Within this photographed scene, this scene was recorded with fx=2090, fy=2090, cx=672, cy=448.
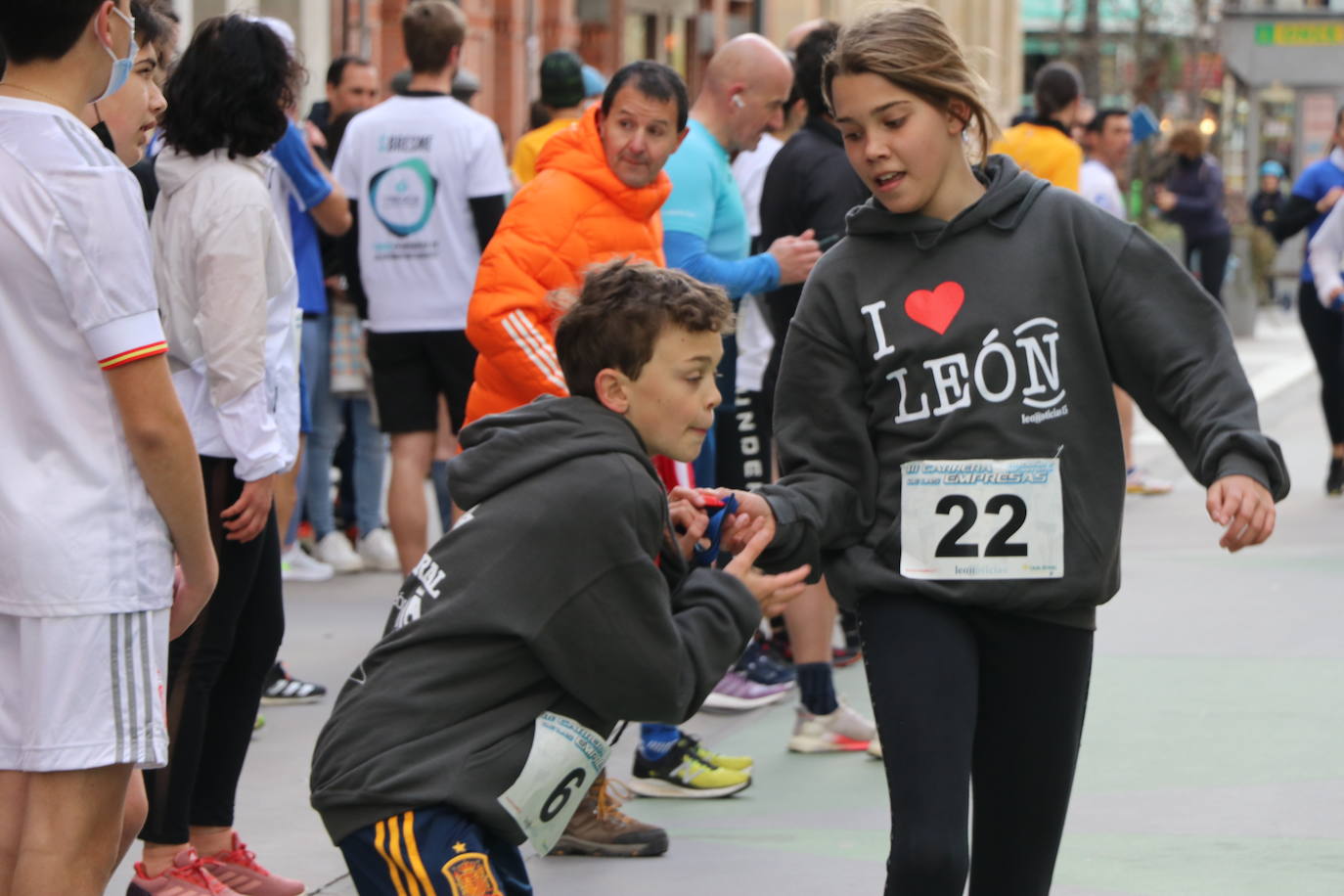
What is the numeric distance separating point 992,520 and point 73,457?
1.44 meters

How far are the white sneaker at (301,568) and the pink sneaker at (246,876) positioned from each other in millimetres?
4312

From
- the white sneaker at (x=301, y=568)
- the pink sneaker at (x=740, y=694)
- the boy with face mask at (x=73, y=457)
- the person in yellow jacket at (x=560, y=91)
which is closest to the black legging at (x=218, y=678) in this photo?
the boy with face mask at (x=73, y=457)

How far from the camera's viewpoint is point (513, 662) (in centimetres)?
297

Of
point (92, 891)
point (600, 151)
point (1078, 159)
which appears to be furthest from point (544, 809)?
point (1078, 159)

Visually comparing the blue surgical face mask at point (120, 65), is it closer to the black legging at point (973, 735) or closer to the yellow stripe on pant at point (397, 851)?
the yellow stripe on pant at point (397, 851)

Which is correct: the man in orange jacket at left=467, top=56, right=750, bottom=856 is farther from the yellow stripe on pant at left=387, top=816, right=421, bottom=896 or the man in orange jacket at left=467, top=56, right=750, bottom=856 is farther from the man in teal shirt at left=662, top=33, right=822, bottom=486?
the yellow stripe on pant at left=387, top=816, right=421, bottom=896

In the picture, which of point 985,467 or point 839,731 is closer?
point 985,467

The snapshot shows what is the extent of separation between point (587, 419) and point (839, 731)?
3275mm

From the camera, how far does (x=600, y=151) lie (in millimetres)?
5199

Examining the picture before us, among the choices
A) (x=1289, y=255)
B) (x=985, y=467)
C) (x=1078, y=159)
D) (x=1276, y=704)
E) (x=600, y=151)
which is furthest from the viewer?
(x=1289, y=255)

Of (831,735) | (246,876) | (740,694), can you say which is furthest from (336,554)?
(246,876)

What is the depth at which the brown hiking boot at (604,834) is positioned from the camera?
5090 millimetres

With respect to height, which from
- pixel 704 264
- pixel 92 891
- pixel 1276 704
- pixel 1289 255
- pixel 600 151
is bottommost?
pixel 1289 255

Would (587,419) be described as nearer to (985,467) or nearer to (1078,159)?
(985,467)
